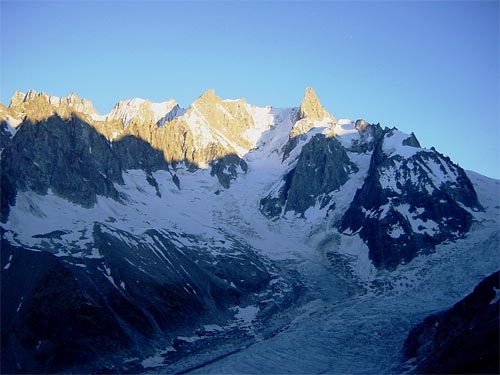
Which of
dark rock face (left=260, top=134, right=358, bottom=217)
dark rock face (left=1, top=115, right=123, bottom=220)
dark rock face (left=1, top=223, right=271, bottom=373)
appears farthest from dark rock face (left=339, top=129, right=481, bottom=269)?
dark rock face (left=1, top=115, right=123, bottom=220)

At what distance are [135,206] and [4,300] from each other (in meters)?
56.9

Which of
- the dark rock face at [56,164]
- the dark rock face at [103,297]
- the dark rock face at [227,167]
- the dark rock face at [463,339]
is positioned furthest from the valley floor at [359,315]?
the dark rock face at [227,167]

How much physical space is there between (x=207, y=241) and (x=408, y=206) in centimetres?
4823

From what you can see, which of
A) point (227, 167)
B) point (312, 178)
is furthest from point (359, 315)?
point (227, 167)

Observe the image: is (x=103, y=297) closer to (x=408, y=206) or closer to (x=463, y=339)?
(x=463, y=339)

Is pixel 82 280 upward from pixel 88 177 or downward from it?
downward

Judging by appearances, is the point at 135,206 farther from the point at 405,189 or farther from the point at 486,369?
the point at 486,369

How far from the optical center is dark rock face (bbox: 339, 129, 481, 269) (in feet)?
426

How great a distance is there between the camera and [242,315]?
4053 inches

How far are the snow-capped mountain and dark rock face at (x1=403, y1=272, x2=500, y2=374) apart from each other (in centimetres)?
582

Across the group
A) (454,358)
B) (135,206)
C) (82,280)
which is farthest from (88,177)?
(454,358)

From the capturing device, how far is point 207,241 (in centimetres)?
12950

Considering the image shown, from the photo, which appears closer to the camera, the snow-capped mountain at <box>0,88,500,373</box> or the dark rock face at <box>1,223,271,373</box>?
the dark rock face at <box>1,223,271,373</box>

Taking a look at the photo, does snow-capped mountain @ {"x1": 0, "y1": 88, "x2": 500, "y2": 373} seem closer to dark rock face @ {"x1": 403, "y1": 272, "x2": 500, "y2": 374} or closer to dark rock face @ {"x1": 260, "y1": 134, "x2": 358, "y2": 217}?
dark rock face @ {"x1": 260, "y1": 134, "x2": 358, "y2": 217}
